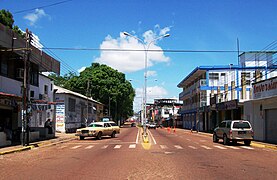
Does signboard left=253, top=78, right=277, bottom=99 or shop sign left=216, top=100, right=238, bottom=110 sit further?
shop sign left=216, top=100, right=238, bottom=110

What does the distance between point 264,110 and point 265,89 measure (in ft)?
6.27

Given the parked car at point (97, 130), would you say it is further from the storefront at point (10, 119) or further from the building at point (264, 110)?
the building at point (264, 110)

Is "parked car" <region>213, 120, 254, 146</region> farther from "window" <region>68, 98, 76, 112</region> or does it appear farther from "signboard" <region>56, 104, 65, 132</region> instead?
"window" <region>68, 98, 76, 112</region>

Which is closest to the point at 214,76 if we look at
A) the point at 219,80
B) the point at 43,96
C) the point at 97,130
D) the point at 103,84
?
the point at 219,80

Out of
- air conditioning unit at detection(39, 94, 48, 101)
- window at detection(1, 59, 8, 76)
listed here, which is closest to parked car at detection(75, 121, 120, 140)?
air conditioning unit at detection(39, 94, 48, 101)

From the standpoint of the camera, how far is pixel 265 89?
93.6 feet

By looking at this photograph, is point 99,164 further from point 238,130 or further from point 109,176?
point 238,130

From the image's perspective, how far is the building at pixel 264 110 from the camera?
2741cm

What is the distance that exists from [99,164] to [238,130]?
14.2 m

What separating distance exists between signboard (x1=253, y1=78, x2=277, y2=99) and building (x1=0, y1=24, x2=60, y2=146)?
1881 centimetres

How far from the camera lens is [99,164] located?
12969 millimetres

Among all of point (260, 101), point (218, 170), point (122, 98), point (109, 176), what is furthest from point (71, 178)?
point (122, 98)

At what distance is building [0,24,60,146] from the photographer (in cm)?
2198

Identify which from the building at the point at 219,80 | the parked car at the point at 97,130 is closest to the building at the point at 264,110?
the parked car at the point at 97,130
